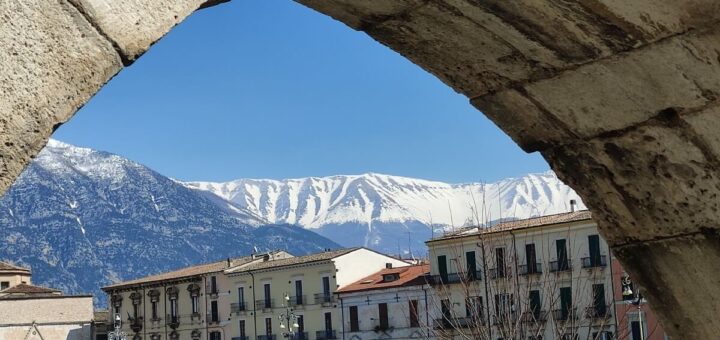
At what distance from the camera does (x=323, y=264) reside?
47781 millimetres

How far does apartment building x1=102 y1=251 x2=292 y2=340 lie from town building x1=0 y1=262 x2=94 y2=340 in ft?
5.56

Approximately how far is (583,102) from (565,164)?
1.04 ft

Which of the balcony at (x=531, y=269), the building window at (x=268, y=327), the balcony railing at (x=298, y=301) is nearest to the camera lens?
the balcony at (x=531, y=269)

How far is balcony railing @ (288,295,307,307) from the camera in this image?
160ft

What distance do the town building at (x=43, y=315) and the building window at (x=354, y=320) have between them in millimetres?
18548

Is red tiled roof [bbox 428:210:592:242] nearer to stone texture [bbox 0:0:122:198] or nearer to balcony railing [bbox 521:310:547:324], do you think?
balcony railing [bbox 521:310:547:324]

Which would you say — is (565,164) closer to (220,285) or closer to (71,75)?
(71,75)

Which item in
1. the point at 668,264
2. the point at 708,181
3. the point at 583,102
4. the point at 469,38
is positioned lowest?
the point at 668,264

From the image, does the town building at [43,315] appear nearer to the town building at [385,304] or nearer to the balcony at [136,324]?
the balcony at [136,324]

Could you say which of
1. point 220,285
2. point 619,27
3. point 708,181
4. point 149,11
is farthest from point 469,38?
point 220,285

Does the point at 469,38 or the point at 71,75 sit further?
the point at 469,38

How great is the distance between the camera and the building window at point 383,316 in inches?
1769

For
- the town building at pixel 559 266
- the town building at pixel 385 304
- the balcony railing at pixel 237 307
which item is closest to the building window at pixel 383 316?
the town building at pixel 385 304

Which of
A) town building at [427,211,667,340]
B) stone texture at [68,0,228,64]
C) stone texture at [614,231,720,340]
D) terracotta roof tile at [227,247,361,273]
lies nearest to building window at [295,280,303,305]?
terracotta roof tile at [227,247,361,273]
